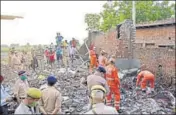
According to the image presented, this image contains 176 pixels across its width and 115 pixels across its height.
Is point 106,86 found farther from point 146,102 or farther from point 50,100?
point 146,102

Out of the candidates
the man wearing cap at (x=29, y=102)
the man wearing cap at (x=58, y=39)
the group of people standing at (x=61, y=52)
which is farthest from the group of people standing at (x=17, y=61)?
the man wearing cap at (x=29, y=102)

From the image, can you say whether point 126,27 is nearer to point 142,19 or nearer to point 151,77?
point 151,77

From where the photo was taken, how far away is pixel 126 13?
42188mm

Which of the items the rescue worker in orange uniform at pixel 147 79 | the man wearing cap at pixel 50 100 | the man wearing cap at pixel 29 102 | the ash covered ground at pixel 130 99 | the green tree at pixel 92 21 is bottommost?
the ash covered ground at pixel 130 99

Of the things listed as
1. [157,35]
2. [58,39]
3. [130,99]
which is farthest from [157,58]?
[58,39]

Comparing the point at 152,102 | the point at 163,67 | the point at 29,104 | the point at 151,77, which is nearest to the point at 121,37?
the point at 163,67

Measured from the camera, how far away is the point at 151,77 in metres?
13.4

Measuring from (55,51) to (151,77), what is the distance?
11729 millimetres

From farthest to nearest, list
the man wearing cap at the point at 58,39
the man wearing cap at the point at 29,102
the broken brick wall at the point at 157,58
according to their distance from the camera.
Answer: the man wearing cap at the point at 58,39 < the broken brick wall at the point at 157,58 < the man wearing cap at the point at 29,102

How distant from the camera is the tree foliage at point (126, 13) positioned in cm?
4097

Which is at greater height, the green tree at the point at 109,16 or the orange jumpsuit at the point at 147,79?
the green tree at the point at 109,16

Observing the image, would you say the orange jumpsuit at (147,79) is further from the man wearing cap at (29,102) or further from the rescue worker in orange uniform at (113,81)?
the man wearing cap at (29,102)

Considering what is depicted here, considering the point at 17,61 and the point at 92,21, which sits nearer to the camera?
the point at 17,61

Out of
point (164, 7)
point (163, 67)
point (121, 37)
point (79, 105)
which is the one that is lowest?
point (79, 105)
